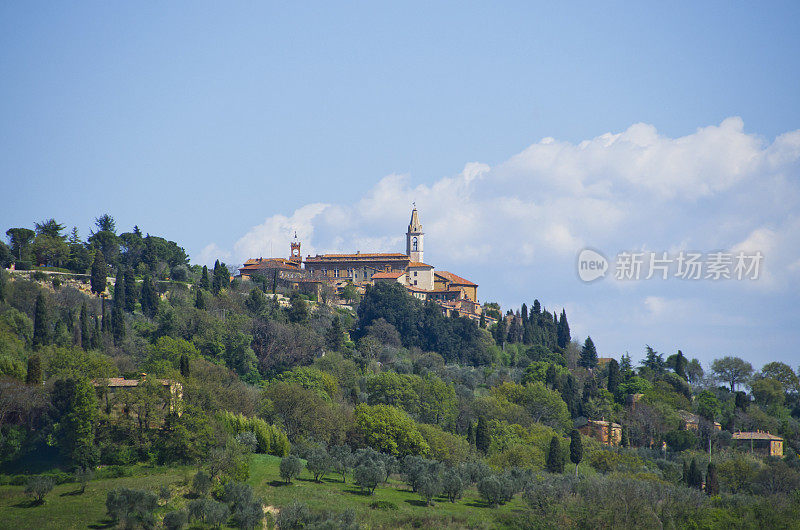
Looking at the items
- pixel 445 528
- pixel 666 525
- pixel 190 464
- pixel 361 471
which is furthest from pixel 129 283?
pixel 666 525

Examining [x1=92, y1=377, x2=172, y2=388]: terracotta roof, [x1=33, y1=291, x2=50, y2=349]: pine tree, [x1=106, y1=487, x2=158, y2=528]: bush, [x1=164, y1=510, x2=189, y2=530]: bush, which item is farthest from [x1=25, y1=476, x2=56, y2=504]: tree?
[x1=33, y1=291, x2=50, y2=349]: pine tree

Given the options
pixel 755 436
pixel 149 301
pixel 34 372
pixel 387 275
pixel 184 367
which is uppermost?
pixel 387 275

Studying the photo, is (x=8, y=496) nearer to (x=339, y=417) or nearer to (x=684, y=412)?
(x=339, y=417)

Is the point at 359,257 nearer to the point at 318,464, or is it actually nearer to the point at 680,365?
the point at 680,365

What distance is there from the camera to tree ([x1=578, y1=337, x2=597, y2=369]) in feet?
308

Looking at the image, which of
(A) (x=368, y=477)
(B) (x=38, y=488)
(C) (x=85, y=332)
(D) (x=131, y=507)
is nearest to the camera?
(D) (x=131, y=507)

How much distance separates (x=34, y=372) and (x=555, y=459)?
32727mm

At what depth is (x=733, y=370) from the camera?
98.9 m

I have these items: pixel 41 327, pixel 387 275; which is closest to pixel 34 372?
pixel 41 327

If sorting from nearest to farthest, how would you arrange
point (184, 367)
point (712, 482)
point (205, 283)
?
point (712, 482), point (184, 367), point (205, 283)

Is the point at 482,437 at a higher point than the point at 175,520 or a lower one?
higher

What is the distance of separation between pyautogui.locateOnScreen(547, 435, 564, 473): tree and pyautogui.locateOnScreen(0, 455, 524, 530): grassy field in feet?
36.7

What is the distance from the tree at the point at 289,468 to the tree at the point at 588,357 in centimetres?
5505

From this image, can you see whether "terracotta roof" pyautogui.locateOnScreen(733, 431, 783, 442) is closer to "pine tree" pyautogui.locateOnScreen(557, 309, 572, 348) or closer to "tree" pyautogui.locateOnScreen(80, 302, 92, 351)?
"pine tree" pyautogui.locateOnScreen(557, 309, 572, 348)
